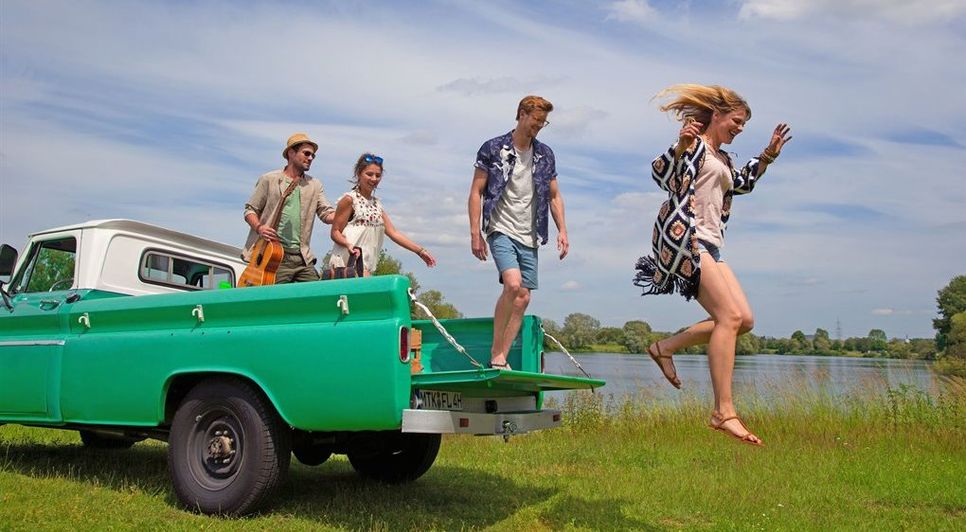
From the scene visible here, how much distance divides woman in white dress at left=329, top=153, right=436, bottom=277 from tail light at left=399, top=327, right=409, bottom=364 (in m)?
1.70

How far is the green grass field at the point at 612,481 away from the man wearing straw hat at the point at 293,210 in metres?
1.62

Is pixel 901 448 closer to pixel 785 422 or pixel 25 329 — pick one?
pixel 785 422

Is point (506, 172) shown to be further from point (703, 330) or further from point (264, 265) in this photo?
point (264, 265)

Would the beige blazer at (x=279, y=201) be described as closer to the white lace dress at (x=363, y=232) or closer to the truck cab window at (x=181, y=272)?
the white lace dress at (x=363, y=232)

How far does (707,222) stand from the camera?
4.84m

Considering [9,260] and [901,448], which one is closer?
[9,260]

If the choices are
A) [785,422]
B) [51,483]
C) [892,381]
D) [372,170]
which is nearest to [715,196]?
[372,170]

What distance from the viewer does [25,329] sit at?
6.68 m

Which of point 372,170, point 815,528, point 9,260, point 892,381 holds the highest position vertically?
point 372,170

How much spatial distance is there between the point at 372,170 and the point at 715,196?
2.73 m

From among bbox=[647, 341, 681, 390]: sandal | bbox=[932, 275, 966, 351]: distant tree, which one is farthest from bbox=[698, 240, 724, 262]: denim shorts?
bbox=[932, 275, 966, 351]: distant tree

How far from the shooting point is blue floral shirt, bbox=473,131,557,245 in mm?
5691

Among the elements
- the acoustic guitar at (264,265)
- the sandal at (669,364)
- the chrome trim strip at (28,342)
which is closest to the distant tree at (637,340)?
the sandal at (669,364)

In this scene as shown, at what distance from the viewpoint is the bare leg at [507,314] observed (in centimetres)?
555
